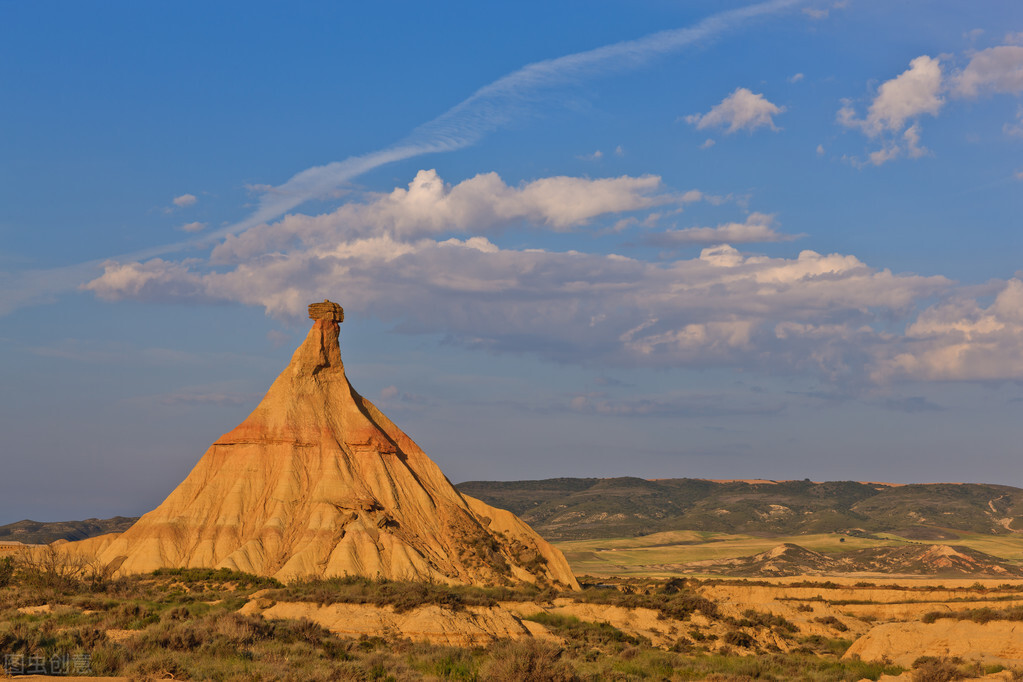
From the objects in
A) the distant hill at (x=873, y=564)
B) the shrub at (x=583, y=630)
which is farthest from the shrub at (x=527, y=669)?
the distant hill at (x=873, y=564)

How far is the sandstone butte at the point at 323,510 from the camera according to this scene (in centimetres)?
6275

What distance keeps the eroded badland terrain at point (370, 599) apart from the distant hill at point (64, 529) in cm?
11226

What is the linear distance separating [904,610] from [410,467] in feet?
131

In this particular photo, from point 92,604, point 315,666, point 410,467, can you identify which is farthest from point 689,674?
point 410,467

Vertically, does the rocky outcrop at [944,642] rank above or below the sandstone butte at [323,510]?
below

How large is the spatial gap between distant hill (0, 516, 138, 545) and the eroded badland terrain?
112 m

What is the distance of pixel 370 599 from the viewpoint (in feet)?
151

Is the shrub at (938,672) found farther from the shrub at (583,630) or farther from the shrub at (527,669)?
the shrub at (583,630)

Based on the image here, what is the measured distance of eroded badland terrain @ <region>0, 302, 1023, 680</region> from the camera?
107 feet

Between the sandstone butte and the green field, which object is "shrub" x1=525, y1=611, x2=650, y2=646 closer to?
the sandstone butte

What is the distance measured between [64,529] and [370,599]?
527ft

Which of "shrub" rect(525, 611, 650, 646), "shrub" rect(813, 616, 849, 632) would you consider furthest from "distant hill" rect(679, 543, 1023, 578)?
"shrub" rect(525, 611, 650, 646)

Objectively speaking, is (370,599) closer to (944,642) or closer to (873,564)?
(944,642)

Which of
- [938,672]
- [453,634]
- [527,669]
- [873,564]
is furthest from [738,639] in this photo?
[873,564]
